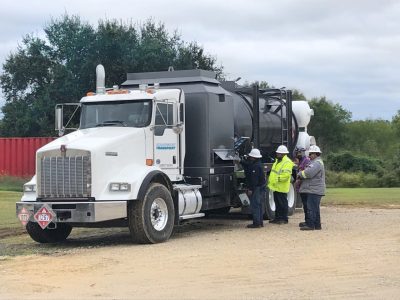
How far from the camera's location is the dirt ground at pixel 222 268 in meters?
7.98

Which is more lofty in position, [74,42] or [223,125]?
[74,42]

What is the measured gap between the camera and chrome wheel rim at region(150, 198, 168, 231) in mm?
12688

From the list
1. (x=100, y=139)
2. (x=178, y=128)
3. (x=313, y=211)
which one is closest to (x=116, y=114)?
(x=100, y=139)

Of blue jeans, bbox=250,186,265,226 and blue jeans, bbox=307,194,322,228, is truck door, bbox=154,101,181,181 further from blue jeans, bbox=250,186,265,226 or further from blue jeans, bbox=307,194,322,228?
blue jeans, bbox=307,194,322,228

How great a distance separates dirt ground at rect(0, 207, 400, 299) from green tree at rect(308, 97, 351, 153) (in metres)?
61.8

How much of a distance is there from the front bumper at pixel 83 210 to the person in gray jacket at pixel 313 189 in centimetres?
481

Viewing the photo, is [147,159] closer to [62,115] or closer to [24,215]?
[62,115]

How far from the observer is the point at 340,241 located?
41.4 ft

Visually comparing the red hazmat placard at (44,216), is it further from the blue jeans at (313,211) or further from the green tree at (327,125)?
the green tree at (327,125)

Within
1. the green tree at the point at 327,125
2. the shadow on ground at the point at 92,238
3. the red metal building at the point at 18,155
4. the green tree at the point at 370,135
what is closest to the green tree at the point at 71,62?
the red metal building at the point at 18,155

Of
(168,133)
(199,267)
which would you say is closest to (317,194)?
(168,133)

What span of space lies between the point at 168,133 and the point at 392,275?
617 cm

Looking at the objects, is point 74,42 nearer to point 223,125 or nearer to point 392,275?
point 223,125

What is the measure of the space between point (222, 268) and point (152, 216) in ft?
11.1
